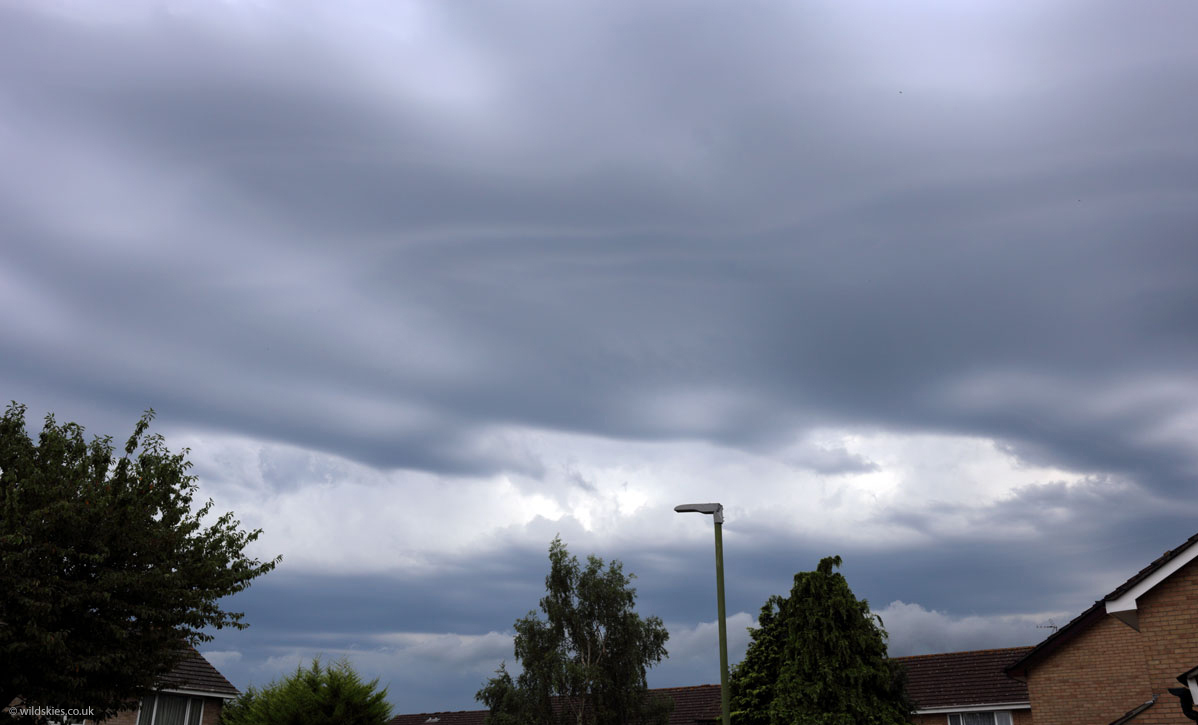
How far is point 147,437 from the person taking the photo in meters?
26.8

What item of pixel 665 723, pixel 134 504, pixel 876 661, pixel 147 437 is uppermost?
pixel 147 437

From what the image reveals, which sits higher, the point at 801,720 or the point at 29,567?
the point at 29,567

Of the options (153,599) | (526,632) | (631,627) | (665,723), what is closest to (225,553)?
(153,599)

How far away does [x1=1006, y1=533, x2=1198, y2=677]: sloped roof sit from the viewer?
21.3m

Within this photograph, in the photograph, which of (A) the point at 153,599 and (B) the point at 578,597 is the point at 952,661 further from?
(A) the point at 153,599

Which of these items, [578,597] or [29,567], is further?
[578,597]

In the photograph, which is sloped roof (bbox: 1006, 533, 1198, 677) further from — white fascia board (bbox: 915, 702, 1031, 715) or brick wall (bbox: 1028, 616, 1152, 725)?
white fascia board (bbox: 915, 702, 1031, 715)

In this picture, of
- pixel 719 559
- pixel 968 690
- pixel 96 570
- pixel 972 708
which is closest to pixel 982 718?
pixel 972 708

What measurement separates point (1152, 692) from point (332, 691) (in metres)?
24.3

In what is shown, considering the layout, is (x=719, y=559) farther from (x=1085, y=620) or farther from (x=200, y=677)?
(x=200, y=677)

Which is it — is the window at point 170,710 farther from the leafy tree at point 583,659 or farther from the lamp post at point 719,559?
the lamp post at point 719,559

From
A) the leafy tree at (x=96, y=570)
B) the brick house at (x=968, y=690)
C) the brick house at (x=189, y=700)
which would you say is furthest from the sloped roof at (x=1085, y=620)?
the brick house at (x=189, y=700)

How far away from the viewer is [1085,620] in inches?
1018

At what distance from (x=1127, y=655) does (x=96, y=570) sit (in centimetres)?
2822
